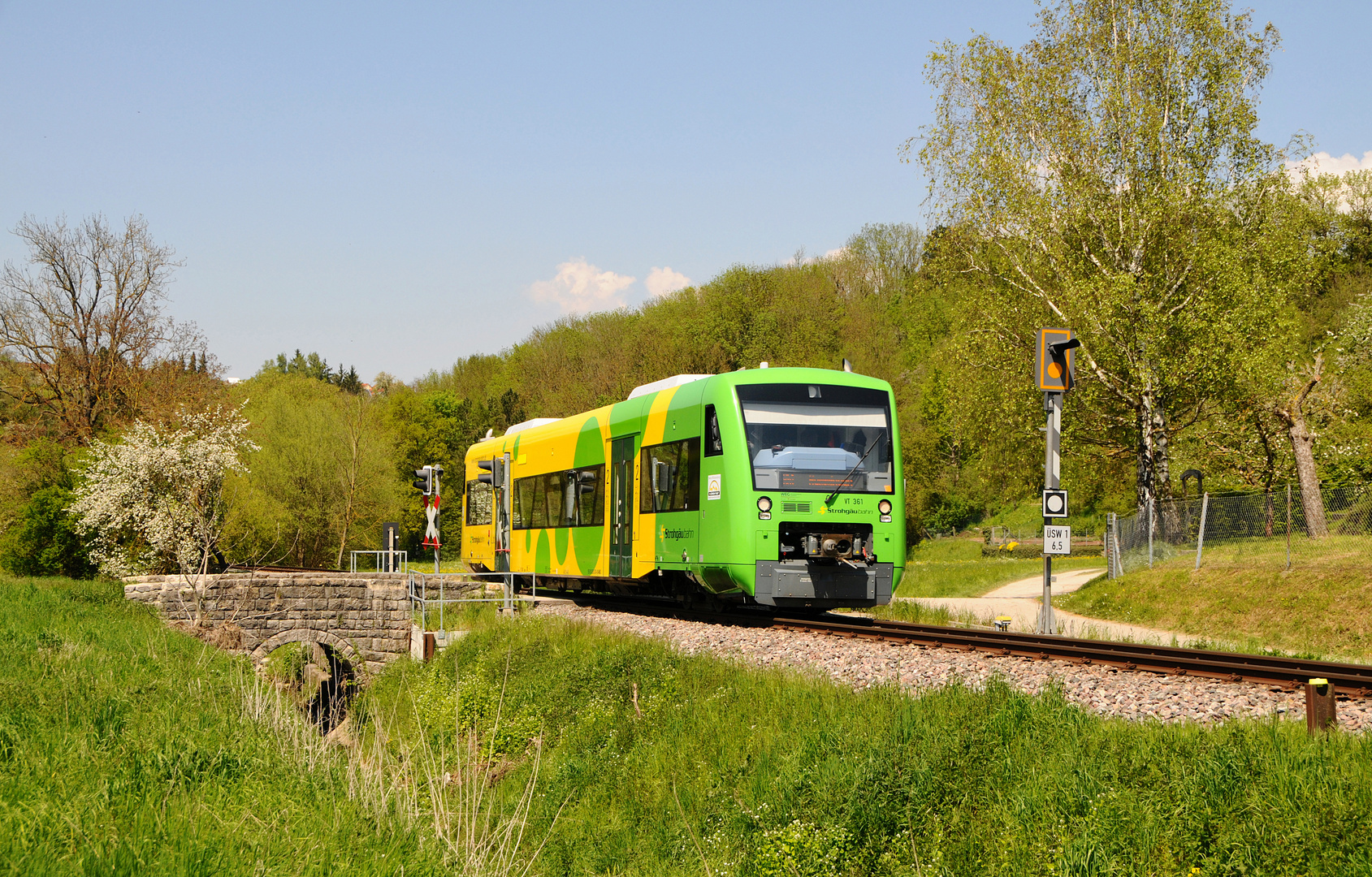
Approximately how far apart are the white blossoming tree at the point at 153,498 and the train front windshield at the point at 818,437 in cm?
1801

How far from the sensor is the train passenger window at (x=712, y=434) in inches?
624

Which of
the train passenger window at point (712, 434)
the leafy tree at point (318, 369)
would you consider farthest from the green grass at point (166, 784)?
the leafy tree at point (318, 369)

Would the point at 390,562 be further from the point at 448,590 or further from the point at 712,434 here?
the point at 712,434

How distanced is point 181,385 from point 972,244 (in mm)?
27095

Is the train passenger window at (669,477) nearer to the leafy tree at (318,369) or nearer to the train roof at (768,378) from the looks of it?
the train roof at (768,378)

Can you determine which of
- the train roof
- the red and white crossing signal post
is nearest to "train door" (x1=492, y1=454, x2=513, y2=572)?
the red and white crossing signal post

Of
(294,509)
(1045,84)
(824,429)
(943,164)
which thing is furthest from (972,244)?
(294,509)

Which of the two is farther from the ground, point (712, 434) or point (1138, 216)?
point (1138, 216)

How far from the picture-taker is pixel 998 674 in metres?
10.1

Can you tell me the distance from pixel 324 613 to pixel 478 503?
4.30m

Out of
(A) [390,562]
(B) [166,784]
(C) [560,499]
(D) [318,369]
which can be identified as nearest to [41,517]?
(A) [390,562]

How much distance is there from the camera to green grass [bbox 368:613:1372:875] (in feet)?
20.9

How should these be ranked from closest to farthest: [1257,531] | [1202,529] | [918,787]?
[918,787]
[1257,531]
[1202,529]

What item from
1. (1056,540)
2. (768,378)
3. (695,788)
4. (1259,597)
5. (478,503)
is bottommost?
(695,788)
